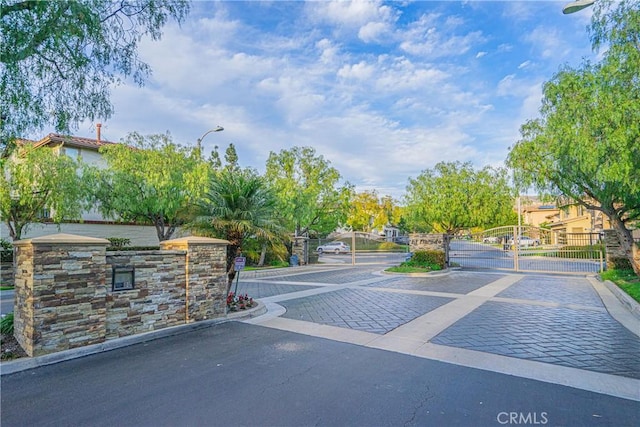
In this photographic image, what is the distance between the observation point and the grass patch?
8.88 metres

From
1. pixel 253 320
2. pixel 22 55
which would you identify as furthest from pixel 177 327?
pixel 22 55

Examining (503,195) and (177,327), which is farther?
(503,195)

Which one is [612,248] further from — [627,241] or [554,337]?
[554,337]

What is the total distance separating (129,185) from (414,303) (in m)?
13.1

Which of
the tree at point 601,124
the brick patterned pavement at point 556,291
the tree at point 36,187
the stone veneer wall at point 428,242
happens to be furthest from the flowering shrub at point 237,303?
the stone veneer wall at point 428,242

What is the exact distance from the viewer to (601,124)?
845 centimetres

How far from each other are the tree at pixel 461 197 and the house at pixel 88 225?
1750 centimetres

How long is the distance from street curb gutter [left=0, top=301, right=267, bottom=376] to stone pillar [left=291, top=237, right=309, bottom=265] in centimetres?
1250

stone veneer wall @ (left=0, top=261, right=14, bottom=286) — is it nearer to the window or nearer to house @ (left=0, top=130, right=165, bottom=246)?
house @ (left=0, top=130, right=165, bottom=246)

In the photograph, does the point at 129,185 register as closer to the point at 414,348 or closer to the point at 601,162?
the point at 414,348

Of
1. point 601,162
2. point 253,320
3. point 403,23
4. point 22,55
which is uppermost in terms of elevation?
point 403,23

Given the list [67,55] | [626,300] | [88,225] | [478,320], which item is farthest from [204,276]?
[88,225]

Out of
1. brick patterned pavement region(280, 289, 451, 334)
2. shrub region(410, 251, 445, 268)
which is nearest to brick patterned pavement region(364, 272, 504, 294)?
shrub region(410, 251, 445, 268)

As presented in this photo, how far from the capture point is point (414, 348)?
17.4 feet
